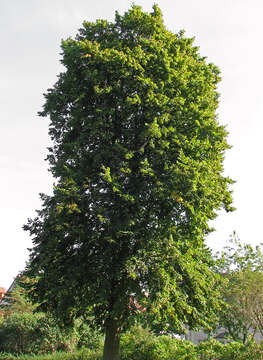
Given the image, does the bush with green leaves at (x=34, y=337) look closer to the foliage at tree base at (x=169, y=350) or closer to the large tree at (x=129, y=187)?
the foliage at tree base at (x=169, y=350)

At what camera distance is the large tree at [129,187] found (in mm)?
11609

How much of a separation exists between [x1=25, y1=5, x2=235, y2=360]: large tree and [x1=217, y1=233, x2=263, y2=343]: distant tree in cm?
659

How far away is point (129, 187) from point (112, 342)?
21.5 ft

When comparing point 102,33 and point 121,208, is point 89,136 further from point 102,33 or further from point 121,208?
point 102,33

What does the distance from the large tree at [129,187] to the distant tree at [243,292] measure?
21.6 feet

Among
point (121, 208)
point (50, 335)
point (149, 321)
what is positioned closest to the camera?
point (149, 321)

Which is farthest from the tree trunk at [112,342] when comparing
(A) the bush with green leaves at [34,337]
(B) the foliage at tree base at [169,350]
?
(A) the bush with green leaves at [34,337]

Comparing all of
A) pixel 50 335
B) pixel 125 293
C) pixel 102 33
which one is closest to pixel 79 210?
pixel 125 293

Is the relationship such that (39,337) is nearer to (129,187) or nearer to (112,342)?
(112,342)

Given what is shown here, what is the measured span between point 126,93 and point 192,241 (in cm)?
773

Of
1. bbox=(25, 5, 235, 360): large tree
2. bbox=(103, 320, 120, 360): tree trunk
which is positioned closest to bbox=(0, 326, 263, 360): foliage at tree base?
bbox=(25, 5, 235, 360): large tree

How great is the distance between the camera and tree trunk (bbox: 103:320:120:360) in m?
12.1

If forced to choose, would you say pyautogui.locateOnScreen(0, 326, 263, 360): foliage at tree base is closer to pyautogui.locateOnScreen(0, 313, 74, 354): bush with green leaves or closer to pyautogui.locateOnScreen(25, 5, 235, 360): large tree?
pyautogui.locateOnScreen(25, 5, 235, 360): large tree

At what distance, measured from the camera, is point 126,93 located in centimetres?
1441
